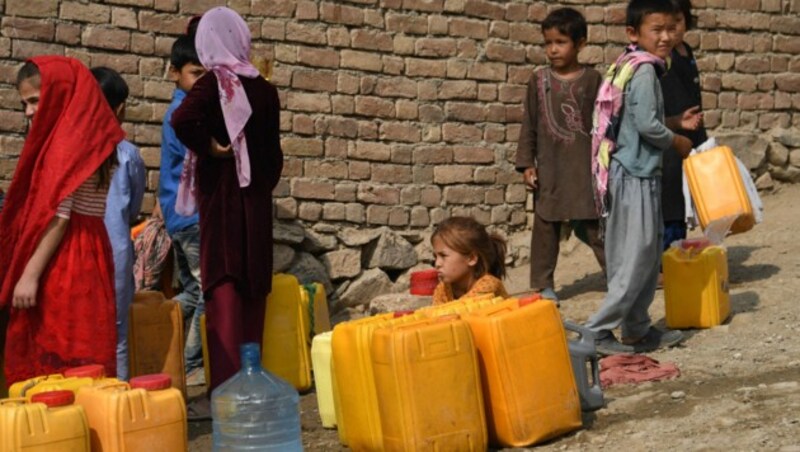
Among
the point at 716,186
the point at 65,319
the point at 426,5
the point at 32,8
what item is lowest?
the point at 65,319

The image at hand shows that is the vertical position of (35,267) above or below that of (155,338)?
above

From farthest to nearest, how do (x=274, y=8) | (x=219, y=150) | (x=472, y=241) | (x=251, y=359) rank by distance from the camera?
(x=274, y=8) → (x=472, y=241) → (x=219, y=150) → (x=251, y=359)

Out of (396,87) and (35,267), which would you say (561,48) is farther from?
(35,267)

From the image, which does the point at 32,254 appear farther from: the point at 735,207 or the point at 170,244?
the point at 735,207

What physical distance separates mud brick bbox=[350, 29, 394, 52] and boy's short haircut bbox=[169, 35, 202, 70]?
2.66 meters

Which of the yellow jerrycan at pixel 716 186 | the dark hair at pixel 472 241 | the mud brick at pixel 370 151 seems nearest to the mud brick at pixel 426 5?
the mud brick at pixel 370 151

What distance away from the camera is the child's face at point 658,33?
698 centimetres

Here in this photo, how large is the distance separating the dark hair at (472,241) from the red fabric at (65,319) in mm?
1521

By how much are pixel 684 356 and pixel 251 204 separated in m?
2.25

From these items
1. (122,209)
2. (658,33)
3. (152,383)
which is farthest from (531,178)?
(152,383)

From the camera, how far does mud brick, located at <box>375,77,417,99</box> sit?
9.72 m

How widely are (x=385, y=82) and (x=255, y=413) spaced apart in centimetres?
475

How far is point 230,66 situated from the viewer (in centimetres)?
589

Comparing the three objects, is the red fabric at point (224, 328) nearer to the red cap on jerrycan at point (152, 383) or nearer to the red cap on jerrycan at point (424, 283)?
the red cap on jerrycan at point (152, 383)
